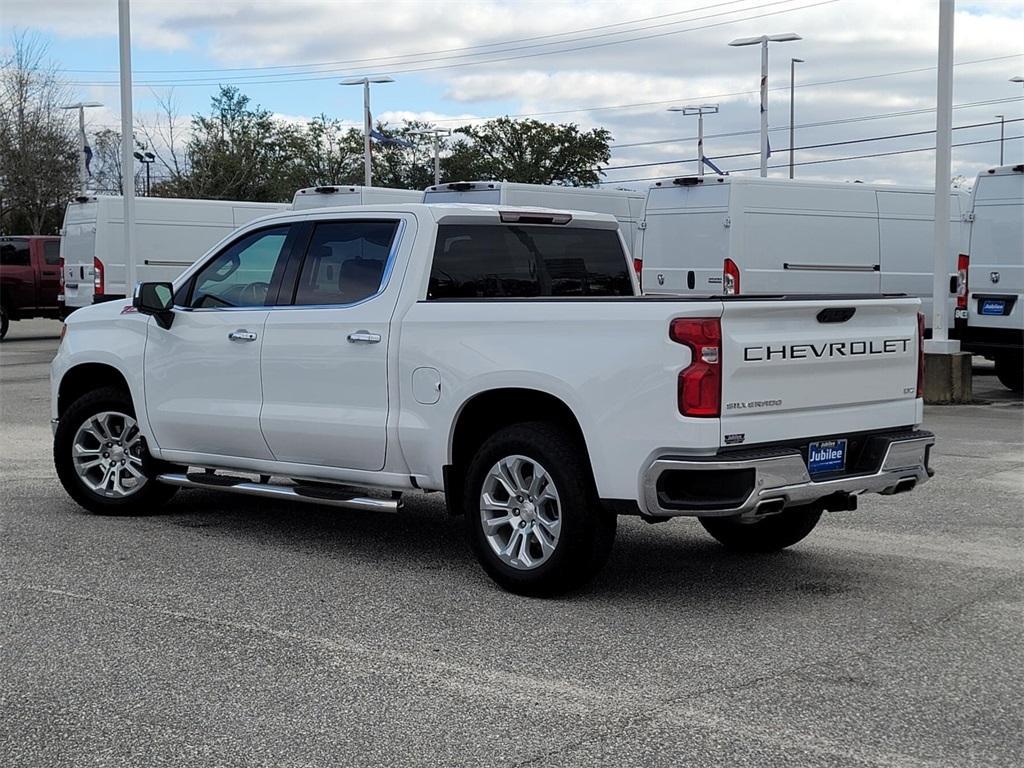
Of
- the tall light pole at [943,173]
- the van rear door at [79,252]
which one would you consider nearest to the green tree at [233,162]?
the van rear door at [79,252]

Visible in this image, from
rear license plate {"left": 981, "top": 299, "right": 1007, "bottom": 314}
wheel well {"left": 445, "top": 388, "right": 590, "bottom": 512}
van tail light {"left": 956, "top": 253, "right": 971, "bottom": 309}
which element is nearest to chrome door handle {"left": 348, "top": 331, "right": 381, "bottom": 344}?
wheel well {"left": 445, "top": 388, "right": 590, "bottom": 512}

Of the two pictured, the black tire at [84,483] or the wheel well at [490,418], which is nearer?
the wheel well at [490,418]

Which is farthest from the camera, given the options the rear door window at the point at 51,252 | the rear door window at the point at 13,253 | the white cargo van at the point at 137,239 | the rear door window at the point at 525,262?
the rear door window at the point at 51,252

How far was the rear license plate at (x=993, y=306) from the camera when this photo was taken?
15.9 meters

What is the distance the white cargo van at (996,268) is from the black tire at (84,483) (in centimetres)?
1096

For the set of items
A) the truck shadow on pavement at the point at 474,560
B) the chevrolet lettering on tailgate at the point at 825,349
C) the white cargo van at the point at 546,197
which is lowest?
the truck shadow on pavement at the point at 474,560

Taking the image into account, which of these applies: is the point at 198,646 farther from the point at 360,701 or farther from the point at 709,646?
the point at 709,646

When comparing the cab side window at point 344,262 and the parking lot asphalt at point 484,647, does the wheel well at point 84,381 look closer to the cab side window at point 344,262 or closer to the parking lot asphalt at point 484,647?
the parking lot asphalt at point 484,647

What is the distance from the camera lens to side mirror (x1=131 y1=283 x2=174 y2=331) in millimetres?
7930

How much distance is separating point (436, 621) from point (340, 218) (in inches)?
101

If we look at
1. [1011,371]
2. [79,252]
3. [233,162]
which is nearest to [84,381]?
[1011,371]

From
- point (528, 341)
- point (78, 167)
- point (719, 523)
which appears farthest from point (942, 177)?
point (78, 167)

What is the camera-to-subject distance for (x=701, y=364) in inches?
226

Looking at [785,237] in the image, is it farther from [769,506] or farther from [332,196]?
[769,506]
